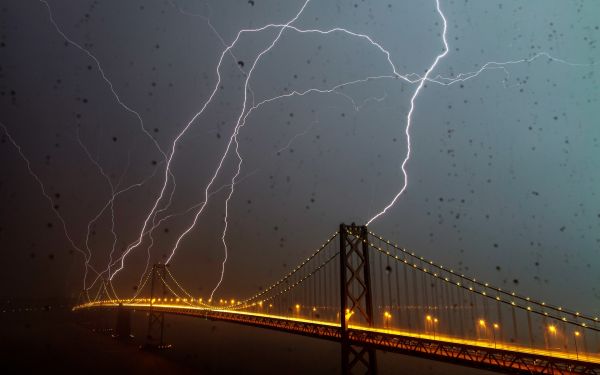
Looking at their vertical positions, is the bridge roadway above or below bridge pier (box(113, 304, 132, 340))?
above

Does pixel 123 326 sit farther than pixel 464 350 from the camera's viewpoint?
A: Yes

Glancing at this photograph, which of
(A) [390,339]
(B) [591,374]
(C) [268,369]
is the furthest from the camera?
(C) [268,369]

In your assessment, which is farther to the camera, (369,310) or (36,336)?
(36,336)

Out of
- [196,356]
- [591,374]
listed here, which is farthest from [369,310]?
[196,356]

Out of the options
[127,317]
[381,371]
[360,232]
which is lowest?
[381,371]

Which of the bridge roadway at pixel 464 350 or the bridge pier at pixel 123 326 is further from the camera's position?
the bridge pier at pixel 123 326

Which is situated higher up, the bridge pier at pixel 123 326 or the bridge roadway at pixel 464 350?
the bridge roadway at pixel 464 350

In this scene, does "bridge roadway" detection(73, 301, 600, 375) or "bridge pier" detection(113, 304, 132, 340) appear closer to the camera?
"bridge roadway" detection(73, 301, 600, 375)

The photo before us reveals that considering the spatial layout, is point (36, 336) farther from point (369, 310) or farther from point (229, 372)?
point (369, 310)

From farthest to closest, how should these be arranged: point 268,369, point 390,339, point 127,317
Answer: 1. point 127,317
2. point 268,369
3. point 390,339

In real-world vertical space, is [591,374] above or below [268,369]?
above

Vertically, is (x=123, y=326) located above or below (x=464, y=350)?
below
